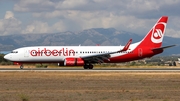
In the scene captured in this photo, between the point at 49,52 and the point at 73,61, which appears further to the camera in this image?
the point at 49,52

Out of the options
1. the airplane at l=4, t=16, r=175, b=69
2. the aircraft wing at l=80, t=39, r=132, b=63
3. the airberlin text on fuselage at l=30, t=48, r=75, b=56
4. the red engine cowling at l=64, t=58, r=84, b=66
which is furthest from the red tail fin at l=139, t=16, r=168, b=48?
the airberlin text on fuselage at l=30, t=48, r=75, b=56

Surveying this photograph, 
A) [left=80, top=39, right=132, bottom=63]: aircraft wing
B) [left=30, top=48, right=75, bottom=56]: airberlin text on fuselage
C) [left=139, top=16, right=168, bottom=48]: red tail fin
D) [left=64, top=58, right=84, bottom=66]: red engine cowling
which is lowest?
[left=64, top=58, right=84, bottom=66]: red engine cowling

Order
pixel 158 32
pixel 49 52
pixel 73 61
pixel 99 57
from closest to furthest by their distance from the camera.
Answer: pixel 73 61 → pixel 99 57 → pixel 49 52 → pixel 158 32

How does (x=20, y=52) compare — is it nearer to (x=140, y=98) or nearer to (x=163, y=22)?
(x=163, y=22)

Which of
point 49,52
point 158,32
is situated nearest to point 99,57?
point 49,52

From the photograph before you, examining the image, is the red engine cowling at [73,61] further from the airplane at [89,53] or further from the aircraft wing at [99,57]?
the aircraft wing at [99,57]

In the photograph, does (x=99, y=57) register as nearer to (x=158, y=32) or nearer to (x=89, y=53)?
(x=89, y=53)

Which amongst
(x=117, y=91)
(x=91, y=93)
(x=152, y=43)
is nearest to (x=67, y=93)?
(x=91, y=93)

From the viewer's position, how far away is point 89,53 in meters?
64.2

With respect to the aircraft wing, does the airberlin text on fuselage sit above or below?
above

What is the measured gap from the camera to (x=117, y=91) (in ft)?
95.2

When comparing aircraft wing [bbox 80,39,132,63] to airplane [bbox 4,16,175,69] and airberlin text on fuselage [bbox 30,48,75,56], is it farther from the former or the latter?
airberlin text on fuselage [bbox 30,48,75,56]

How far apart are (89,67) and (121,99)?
38528mm

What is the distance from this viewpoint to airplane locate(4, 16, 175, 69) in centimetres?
6284
